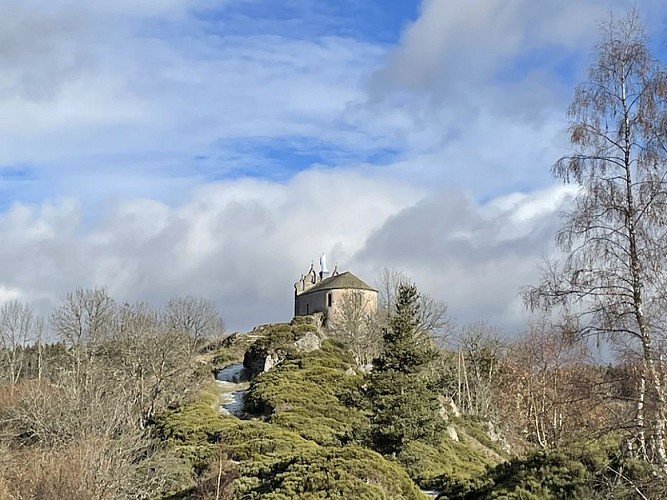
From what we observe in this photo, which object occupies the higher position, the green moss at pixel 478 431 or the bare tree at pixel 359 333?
the bare tree at pixel 359 333

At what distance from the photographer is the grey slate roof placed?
238 feet

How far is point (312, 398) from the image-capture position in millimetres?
35125

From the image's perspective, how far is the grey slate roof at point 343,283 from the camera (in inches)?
2859

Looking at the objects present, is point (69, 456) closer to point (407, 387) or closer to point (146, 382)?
point (407, 387)

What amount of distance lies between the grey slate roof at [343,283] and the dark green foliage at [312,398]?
27.6 metres

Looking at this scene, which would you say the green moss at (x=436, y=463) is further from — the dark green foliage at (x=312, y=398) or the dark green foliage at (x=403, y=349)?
the dark green foliage at (x=403, y=349)

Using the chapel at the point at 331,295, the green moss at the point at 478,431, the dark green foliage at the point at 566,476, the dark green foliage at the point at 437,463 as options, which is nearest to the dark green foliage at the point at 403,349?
the dark green foliage at the point at 437,463

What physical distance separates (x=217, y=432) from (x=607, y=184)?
21.0 meters

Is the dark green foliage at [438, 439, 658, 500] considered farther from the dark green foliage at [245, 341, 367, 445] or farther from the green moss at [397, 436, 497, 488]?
the dark green foliage at [245, 341, 367, 445]

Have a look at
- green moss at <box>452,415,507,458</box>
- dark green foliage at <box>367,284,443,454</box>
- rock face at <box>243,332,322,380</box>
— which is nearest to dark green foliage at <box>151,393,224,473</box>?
dark green foliage at <box>367,284,443,454</box>

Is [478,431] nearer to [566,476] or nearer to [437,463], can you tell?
[437,463]

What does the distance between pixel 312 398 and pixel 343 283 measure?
126 ft

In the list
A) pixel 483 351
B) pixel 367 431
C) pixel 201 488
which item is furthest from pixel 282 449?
pixel 483 351

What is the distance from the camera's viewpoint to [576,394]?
34.3 feet
